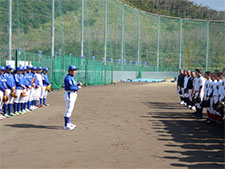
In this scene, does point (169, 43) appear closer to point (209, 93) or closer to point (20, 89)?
point (20, 89)

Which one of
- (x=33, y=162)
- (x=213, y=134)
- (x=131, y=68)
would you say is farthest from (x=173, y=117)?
(x=131, y=68)

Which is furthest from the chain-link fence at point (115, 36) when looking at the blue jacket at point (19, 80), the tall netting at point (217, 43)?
the blue jacket at point (19, 80)

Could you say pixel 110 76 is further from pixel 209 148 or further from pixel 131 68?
pixel 209 148

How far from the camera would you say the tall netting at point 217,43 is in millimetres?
Result: 79269

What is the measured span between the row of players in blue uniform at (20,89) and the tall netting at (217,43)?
66.2m

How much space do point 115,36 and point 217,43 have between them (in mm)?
25932

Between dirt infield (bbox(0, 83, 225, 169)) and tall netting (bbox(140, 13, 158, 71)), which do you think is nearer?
dirt infield (bbox(0, 83, 225, 169))

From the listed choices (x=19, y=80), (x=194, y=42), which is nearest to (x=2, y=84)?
(x=19, y=80)

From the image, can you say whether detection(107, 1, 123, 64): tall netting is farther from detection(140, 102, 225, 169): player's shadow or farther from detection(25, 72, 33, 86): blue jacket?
detection(140, 102, 225, 169): player's shadow

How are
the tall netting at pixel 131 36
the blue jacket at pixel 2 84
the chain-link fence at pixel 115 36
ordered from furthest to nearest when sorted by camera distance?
the tall netting at pixel 131 36, the chain-link fence at pixel 115 36, the blue jacket at pixel 2 84

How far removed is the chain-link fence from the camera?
56.6 m

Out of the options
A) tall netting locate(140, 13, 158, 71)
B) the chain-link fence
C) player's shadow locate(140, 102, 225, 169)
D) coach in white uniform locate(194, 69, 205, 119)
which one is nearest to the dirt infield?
player's shadow locate(140, 102, 225, 169)

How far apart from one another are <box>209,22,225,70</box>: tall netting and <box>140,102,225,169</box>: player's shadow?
67.0 m

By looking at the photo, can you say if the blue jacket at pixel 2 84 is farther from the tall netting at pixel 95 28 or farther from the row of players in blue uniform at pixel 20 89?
the tall netting at pixel 95 28
